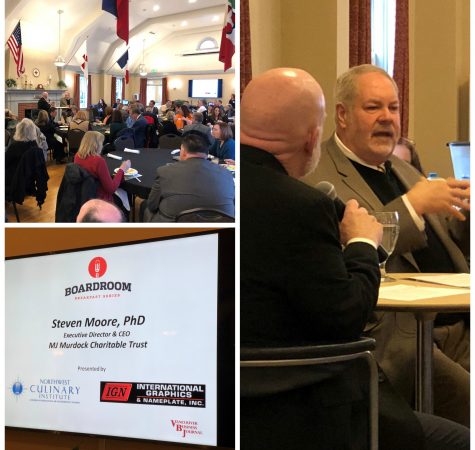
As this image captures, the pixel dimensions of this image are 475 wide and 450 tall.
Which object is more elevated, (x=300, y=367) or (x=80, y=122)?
(x=80, y=122)

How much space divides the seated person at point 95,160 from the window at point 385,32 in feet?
19.4

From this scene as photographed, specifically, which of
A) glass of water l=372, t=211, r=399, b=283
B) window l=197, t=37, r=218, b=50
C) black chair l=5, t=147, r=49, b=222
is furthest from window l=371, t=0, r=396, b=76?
black chair l=5, t=147, r=49, b=222

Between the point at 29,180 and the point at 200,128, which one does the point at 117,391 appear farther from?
the point at 200,128

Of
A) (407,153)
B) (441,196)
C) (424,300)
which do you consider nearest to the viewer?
(424,300)

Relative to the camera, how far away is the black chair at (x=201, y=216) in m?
1.47

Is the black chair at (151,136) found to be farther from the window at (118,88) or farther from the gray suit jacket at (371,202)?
the gray suit jacket at (371,202)

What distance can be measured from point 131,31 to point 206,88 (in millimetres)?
192

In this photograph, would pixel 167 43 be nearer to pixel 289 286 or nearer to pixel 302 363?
pixel 289 286

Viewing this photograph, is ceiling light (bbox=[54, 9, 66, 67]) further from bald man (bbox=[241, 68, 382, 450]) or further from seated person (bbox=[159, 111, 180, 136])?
bald man (bbox=[241, 68, 382, 450])

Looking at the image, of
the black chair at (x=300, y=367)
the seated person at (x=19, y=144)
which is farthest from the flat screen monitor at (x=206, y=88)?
the black chair at (x=300, y=367)

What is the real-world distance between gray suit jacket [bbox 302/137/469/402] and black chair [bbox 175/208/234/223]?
681 millimetres

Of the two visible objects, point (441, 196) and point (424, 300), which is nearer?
point (424, 300)

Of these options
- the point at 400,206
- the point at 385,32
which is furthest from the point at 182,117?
the point at 385,32

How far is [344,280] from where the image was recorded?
1358mm
